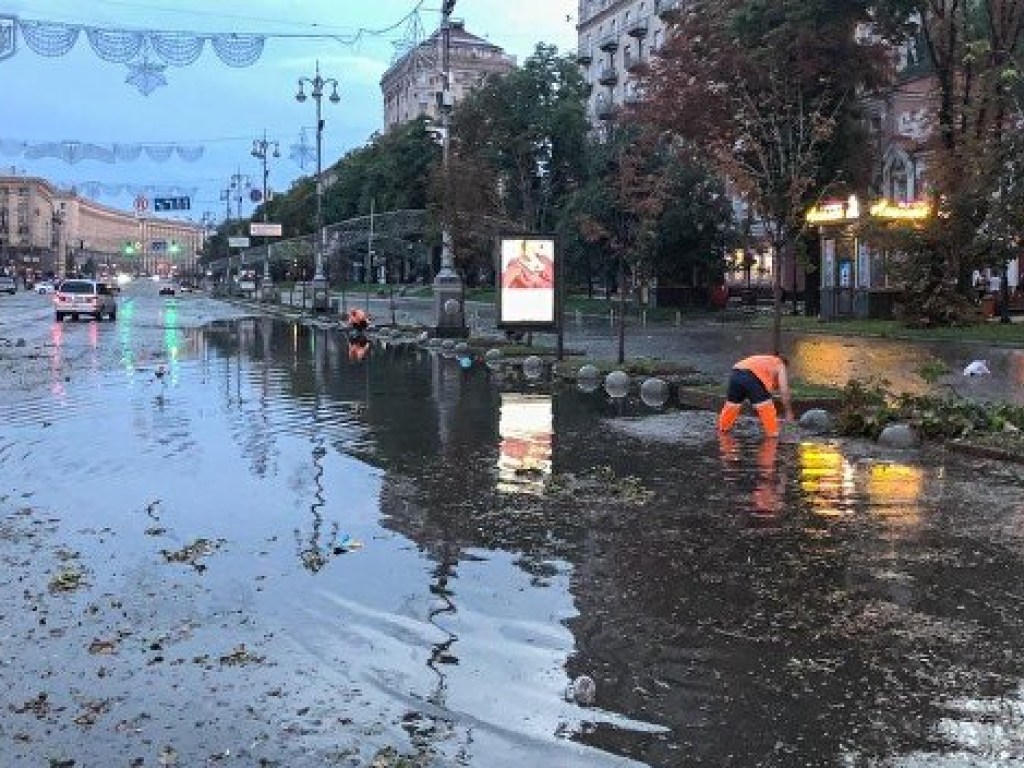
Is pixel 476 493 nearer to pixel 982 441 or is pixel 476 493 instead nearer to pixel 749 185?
pixel 982 441

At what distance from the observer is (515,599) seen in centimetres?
729

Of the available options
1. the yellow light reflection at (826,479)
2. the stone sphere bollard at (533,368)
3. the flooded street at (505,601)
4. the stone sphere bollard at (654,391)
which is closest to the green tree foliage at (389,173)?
the stone sphere bollard at (533,368)

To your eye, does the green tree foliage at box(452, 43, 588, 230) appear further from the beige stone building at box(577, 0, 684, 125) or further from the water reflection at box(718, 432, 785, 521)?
the water reflection at box(718, 432, 785, 521)

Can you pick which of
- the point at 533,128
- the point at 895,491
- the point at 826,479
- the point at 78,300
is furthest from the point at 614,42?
the point at 895,491

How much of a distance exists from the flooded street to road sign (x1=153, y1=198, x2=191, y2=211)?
9157cm

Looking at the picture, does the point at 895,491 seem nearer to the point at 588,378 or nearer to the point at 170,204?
the point at 588,378

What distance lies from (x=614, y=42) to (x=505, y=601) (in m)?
95.1

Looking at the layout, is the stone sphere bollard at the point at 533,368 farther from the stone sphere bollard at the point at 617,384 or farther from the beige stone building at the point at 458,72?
the beige stone building at the point at 458,72

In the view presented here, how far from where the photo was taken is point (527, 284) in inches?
1161

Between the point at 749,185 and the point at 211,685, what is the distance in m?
16.2

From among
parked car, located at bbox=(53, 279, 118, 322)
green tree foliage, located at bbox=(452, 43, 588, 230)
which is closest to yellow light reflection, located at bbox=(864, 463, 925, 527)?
parked car, located at bbox=(53, 279, 118, 322)

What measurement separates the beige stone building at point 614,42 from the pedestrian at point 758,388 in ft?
241

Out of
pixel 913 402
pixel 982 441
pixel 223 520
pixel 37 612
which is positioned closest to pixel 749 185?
pixel 913 402

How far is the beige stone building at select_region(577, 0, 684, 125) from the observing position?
90.1 metres
